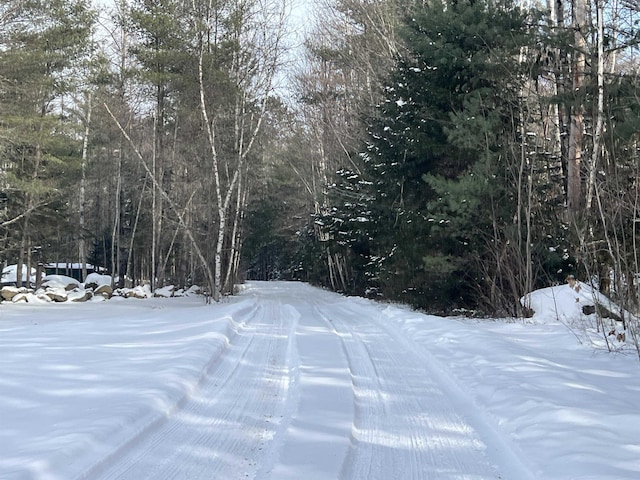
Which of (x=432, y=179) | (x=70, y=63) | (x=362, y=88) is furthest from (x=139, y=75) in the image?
(x=432, y=179)

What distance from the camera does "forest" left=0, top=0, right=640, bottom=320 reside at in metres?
12.0

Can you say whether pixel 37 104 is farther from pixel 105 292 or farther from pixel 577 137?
pixel 577 137

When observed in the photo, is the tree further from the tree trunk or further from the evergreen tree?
the tree trunk

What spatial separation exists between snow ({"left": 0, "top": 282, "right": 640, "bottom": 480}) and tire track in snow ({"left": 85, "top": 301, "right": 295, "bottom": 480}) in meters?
0.02

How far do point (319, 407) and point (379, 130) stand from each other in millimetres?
13574

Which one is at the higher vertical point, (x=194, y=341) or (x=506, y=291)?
(x=506, y=291)

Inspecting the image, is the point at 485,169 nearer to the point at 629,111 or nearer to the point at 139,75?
the point at 629,111

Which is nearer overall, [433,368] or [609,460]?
[609,460]

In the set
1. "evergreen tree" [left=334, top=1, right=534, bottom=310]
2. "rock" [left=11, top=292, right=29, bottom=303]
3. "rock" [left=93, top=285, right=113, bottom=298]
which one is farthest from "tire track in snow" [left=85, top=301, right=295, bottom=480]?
"rock" [left=93, top=285, right=113, bottom=298]

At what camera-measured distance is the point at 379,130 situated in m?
17.8

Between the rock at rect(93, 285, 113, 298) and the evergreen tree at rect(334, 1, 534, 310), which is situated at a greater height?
the evergreen tree at rect(334, 1, 534, 310)

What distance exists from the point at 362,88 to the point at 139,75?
33.3ft

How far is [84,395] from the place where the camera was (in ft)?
18.3

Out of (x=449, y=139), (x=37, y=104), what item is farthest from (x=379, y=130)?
(x=37, y=104)
